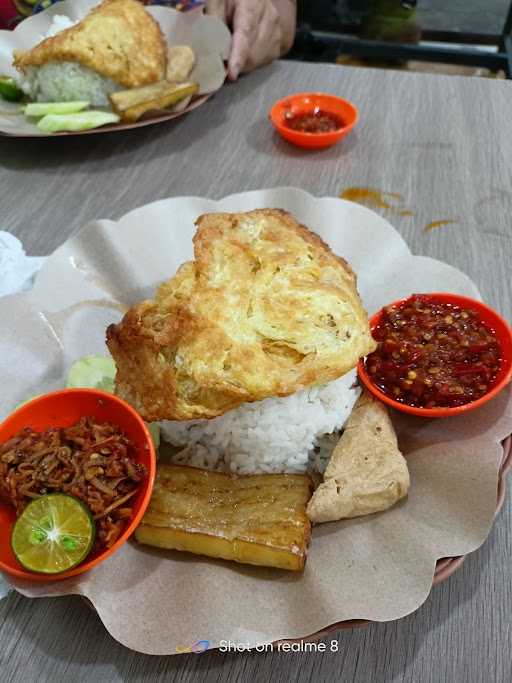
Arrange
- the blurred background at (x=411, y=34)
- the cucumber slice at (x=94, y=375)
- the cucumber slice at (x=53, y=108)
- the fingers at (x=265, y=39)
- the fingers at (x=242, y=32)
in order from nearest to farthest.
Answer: the cucumber slice at (x=94, y=375) → the cucumber slice at (x=53, y=108) → the fingers at (x=242, y=32) → the fingers at (x=265, y=39) → the blurred background at (x=411, y=34)

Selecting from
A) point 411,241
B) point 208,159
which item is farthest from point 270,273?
point 208,159

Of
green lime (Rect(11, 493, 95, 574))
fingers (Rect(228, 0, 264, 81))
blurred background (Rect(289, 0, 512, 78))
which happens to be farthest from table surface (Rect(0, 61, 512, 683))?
blurred background (Rect(289, 0, 512, 78))

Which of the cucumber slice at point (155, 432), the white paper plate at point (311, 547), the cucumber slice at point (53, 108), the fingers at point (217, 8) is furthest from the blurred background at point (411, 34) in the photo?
the cucumber slice at point (155, 432)

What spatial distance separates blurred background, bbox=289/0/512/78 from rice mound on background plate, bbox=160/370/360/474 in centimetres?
410

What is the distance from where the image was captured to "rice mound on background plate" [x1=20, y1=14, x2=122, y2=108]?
3562 mm

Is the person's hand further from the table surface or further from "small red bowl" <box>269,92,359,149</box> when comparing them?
"small red bowl" <box>269,92,359,149</box>

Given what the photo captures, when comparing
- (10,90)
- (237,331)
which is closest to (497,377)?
(237,331)

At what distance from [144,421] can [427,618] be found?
1.02 m

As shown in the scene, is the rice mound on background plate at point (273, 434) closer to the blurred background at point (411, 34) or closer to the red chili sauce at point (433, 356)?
the red chili sauce at point (433, 356)

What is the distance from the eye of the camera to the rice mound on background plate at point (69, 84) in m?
3.56

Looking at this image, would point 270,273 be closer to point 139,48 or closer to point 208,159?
point 208,159

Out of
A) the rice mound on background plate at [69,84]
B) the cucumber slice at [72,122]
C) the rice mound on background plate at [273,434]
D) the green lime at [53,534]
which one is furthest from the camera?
the rice mound on background plate at [69,84]

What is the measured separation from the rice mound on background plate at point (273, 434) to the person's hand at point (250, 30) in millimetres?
2936

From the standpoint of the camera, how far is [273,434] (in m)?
1.90
